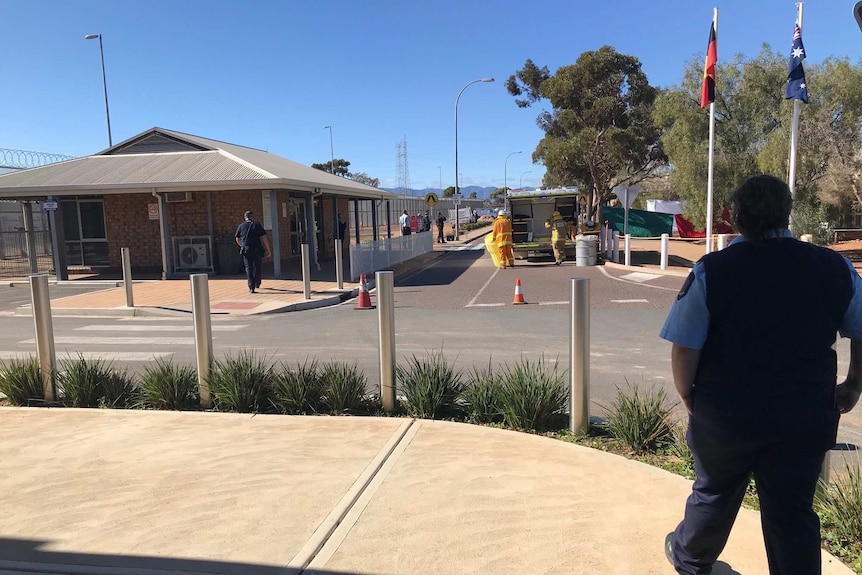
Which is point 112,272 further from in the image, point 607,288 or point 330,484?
point 330,484

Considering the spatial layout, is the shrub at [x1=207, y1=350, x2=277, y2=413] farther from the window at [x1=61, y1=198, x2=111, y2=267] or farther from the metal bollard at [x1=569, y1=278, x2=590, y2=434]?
the window at [x1=61, y1=198, x2=111, y2=267]

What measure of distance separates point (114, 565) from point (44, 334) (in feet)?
12.1

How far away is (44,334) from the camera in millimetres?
5871

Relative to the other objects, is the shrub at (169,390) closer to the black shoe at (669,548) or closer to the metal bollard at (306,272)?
the black shoe at (669,548)

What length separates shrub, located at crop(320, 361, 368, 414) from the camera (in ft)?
17.3

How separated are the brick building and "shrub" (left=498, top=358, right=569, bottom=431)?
1212 centimetres

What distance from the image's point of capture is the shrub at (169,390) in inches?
217

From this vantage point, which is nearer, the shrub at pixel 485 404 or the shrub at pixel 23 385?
the shrub at pixel 485 404

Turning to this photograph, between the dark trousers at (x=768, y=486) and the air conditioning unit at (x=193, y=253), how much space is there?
56.2ft

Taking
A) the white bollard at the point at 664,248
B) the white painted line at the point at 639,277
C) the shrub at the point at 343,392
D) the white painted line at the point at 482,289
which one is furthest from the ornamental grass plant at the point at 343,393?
the white bollard at the point at 664,248

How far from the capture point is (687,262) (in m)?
21.8

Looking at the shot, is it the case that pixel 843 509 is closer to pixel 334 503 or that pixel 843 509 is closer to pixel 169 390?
pixel 334 503

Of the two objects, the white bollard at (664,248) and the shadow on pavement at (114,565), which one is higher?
the white bollard at (664,248)

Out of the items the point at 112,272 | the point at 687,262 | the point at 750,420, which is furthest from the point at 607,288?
the point at 112,272
